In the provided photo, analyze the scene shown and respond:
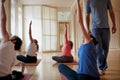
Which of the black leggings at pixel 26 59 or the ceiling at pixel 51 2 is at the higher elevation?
the ceiling at pixel 51 2

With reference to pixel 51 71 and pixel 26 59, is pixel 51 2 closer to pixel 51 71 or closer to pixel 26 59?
pixel 26 59

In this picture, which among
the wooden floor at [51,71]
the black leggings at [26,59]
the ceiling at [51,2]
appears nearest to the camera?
the wooden floor at [51,71]

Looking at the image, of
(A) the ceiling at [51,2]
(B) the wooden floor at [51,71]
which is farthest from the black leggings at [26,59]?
(A) the ceiling at [51,2]

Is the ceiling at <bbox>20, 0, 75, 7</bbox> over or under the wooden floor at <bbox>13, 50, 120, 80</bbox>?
over

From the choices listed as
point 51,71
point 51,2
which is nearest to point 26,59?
point 51,71

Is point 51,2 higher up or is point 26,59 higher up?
point 51,2

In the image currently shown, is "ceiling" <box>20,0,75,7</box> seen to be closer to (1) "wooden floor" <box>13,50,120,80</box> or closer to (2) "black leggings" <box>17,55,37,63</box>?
(2) "black leggings" <box>17,55,37,63</box>

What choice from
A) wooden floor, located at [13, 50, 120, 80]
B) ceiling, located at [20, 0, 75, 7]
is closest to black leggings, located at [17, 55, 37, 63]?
wooden floor, located at [13, 50, 120, 80]

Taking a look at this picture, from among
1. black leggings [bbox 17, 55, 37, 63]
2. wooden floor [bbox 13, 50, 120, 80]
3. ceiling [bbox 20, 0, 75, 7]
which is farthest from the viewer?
ceiling [bbox 20, 0, 75, 7]

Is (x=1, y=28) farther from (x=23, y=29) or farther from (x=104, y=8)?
(x=23, y=29)

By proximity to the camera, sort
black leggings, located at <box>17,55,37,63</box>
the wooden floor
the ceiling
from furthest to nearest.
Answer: the ceiling, black leggings, located at <box>17,55,37,63</box>, the wooden floor

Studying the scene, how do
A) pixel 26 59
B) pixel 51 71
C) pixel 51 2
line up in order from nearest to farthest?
pixel 51 71, pixel 26 59, pixel 51 2

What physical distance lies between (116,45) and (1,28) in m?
11.1

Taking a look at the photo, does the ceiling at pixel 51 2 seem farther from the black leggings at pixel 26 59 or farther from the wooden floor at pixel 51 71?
the wooden floor at pixel 51 71
